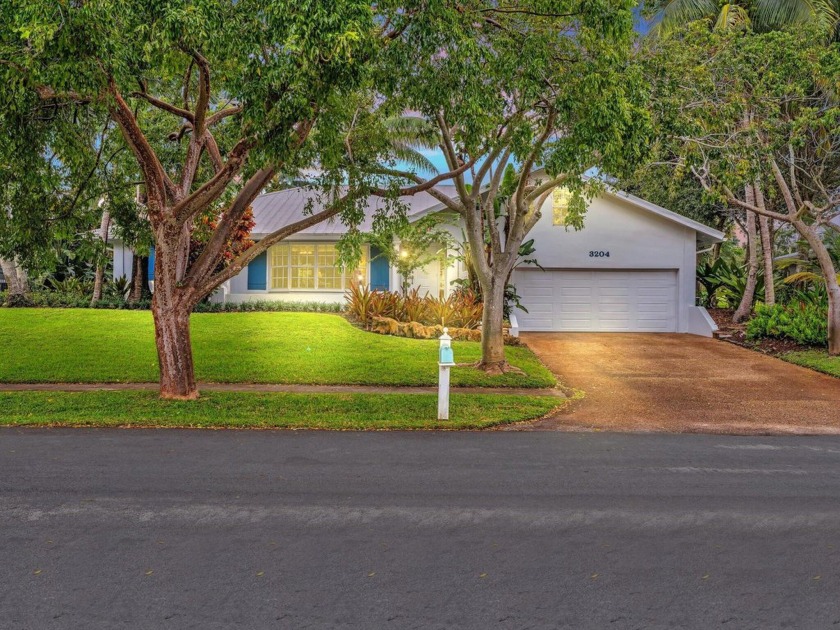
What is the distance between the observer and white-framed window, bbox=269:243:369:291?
24453 mm

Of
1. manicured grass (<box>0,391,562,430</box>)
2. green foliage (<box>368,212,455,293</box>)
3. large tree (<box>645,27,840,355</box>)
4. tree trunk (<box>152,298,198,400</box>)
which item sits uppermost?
large tree (<box>645,27,840,355</box>)

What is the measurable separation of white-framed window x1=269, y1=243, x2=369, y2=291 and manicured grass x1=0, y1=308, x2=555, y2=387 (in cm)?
323

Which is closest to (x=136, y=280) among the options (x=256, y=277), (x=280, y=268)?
(x=256, y=277)

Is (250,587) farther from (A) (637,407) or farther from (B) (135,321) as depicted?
(B) (135,321)

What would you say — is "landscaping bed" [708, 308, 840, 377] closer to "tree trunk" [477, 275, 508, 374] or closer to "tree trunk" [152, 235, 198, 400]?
"tree trunk" [477, 275, 508, 374]

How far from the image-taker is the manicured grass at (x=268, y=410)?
9.95 meters

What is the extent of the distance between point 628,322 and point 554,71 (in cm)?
1398

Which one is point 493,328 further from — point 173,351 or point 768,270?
point 768,270

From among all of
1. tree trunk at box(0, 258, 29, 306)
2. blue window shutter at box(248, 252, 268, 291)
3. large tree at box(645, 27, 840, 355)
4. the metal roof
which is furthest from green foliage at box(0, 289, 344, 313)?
large tree at box(645, 27, 840, 355)

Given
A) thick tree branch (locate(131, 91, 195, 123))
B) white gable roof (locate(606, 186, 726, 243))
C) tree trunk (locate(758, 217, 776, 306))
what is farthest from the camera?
white gable roof (locate(606, 186, 726, 243))

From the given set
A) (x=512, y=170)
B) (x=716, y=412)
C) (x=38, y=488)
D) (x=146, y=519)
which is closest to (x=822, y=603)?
(x=146, y=519)

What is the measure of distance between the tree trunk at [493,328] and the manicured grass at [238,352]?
0.46 meters

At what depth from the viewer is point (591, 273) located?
77.6 ft

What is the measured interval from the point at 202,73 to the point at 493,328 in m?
7.48
